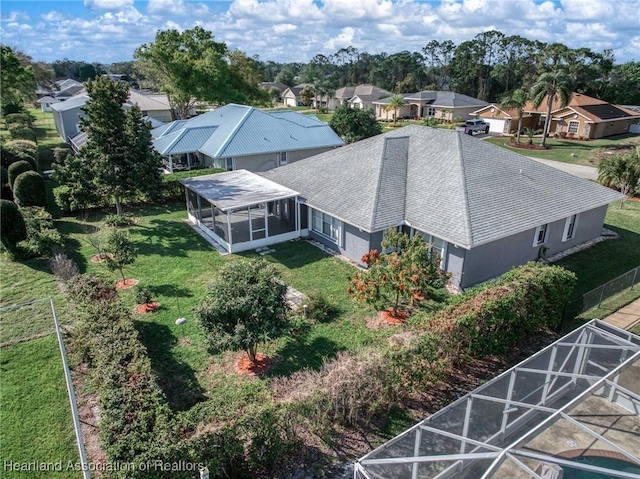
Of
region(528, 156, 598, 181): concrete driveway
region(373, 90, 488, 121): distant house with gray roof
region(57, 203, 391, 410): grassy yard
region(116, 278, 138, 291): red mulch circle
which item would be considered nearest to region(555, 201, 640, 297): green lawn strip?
region(57, 203, 391, 410): grassy yard

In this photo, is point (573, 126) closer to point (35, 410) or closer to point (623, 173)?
point (623, 173)

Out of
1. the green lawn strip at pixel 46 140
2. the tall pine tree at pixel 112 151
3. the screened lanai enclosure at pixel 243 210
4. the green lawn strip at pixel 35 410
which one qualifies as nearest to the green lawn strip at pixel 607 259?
the screened lanai enclosure at pixel 243 210

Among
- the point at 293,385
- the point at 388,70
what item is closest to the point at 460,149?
the point at 293,385

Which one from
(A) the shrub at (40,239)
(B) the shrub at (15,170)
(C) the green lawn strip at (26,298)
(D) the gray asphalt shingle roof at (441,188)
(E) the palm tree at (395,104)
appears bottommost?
(C) the green lawn strip at (26,298)

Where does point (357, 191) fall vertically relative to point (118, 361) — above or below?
above

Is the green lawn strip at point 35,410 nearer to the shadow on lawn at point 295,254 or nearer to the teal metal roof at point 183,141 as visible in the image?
the shadow on lawn at point 295,254

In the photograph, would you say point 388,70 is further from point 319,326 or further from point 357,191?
point 319,326
